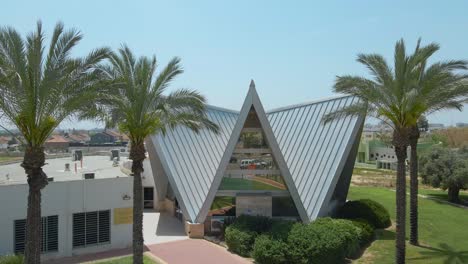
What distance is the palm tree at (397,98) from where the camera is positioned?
18844 mm

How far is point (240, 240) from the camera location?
21.3 meters

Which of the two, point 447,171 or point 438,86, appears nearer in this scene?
point 438,86

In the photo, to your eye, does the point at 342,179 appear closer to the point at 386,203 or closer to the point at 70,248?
the point at 386,203

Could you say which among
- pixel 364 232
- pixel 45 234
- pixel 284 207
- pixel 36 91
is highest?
pixel 36 91

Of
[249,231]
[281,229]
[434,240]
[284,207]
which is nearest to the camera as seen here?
[281,229]

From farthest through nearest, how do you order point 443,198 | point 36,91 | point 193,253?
1. point 443,198
2. point 193,253
3. point 36,91

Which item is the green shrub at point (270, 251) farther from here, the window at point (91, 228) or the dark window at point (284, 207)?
the window at point (91, 228)

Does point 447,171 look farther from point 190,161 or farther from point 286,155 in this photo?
point 190,161

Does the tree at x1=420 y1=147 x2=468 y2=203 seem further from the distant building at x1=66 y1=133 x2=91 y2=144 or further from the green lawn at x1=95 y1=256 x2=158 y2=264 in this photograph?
the distant building at x1=66 y1=133 x2=91 y2=144

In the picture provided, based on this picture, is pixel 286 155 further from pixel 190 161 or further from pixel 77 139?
pixel 77 139

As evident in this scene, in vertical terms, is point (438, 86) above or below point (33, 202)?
above

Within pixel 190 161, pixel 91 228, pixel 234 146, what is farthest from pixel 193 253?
pixel 190 161

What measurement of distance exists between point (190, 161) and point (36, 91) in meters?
15.4

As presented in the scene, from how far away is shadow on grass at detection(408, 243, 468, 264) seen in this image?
19705 millimetres
